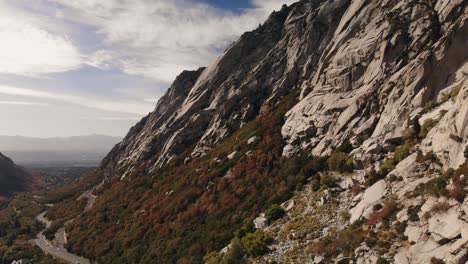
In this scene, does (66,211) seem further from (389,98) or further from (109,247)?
(389,98)

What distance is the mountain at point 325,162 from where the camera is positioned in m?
24.6

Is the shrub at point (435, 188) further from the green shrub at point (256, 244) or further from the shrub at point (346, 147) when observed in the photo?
the shrub at point (346, 147)

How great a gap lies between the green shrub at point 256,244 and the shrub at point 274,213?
292 cm

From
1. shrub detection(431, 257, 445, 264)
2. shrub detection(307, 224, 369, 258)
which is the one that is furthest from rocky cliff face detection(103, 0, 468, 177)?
shrub detection(431, 257, 445, 264)

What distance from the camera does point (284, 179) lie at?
44.2 metres

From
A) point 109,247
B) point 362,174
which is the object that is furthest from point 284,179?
point 109,247

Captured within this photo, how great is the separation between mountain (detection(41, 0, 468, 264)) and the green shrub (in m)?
0.14

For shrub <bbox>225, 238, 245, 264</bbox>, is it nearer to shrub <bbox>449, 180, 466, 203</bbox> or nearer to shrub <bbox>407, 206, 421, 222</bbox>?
shrub <bbox>407, 206, 421, 222</bbox>

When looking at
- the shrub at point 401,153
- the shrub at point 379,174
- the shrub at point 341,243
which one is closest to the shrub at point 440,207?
the shrub at point 341,243

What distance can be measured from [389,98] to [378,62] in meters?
7.76

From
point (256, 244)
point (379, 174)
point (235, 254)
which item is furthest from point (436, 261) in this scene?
point (235, 254)

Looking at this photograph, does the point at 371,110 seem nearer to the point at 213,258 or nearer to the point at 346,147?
the point at 346,147

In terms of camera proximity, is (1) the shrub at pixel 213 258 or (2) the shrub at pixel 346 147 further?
(2) the shrub at pixel 346 147

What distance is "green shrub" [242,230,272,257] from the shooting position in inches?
1243
